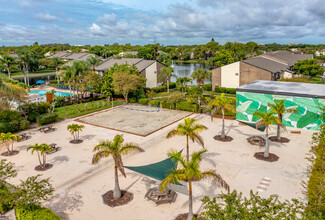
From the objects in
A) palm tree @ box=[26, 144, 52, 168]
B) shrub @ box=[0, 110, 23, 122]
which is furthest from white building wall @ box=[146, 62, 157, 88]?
palm tree @ box=[26, 144, 52, 168]

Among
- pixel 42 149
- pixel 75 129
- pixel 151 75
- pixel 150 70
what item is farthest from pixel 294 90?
pixel 151 75

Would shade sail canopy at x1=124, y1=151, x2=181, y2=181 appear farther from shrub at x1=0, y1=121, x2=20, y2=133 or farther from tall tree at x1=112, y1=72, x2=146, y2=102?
tall tree at x1=112, y1=72, x2=146, y2=102

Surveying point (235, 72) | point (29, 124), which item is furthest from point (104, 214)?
point (235, 72)

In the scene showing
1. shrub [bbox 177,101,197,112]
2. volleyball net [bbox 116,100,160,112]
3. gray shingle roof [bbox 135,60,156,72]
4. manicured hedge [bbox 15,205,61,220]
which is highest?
gray shingle roof [bbox 135,60,156,72]

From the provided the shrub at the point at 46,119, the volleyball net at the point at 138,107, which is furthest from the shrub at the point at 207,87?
the shrub at the point at 46,119

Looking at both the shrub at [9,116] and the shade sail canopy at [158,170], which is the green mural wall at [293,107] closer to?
the shade sail canopy at [158,170]

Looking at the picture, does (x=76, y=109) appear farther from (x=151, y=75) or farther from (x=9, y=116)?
(x=151, y=75)

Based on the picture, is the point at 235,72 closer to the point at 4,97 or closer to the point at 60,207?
the point at 4,97
